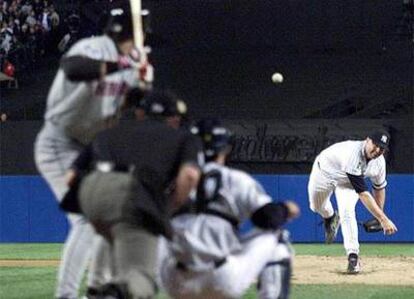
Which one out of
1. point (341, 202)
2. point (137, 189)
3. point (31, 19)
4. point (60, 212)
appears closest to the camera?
point (137, 189)

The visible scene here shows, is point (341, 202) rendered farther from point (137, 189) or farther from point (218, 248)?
point (137, 189)

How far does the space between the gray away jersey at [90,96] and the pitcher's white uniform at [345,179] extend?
219 inches

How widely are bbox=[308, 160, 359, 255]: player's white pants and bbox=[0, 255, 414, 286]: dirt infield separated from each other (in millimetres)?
371

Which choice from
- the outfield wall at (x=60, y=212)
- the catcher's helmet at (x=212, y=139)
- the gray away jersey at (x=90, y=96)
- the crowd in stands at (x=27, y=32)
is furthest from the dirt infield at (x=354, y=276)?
the crowd in stands at (x=27, y=32)

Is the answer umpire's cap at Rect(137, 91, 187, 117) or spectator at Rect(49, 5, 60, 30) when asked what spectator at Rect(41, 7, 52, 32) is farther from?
umpire's cap at Rect(137, 91, 187, 117)

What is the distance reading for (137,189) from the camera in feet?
17.4

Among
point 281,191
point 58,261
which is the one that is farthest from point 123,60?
point 281,191

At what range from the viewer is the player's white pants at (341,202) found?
1146 cm

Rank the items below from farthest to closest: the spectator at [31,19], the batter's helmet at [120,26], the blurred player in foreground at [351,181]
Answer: the spectator at [31,19] → the blurred player in foreground at [351,181] → the batter's helmet at [120,26]

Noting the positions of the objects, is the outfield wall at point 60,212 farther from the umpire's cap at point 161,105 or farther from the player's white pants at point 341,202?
the umpire's cap at point 161,105

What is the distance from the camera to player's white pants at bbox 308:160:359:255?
37.6 feet

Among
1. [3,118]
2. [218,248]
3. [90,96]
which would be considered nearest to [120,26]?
[90,96]

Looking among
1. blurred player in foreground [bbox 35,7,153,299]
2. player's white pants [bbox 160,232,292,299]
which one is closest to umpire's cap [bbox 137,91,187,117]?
blurred player in foreground [bbox 35,7,153,299]

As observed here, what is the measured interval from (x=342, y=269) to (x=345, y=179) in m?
1.05
